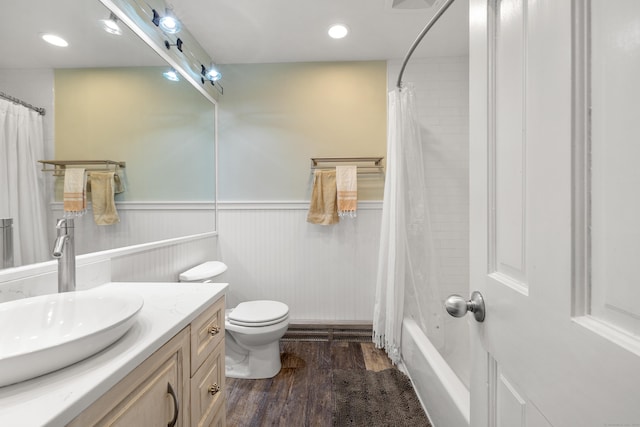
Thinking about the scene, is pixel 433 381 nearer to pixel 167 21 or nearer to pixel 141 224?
pixel 141 224

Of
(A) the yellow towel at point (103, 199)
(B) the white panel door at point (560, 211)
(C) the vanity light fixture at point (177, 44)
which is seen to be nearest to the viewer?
(B) the white panel door at point (560, 211)

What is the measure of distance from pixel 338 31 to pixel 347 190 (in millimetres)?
1206

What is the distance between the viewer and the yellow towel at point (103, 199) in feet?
4.24

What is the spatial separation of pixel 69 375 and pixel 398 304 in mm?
1782

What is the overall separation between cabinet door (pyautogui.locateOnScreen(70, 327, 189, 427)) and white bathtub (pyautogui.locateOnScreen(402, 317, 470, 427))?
1059 mm

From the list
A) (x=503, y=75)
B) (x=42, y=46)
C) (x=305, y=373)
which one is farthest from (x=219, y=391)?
(x=42, y=46)

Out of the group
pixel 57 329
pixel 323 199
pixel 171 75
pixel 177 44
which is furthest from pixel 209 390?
pixel 177 44

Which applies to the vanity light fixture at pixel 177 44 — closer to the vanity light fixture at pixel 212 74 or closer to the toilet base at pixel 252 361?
the vanity light fixture at pixel 212 74

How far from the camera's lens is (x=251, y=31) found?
206 cm

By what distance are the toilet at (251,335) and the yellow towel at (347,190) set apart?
0.93m

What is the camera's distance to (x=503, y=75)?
1.89 feet

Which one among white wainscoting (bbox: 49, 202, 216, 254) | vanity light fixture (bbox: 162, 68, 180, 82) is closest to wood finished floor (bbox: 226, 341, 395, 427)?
white wainscoting (bbox: 49, 202, 216, 254)

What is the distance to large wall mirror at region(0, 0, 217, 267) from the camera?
3.18 ft

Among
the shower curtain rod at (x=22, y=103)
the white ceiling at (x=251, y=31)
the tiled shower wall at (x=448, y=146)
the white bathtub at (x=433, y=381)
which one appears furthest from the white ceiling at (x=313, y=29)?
the white bathtub at (x=433, y=381)
